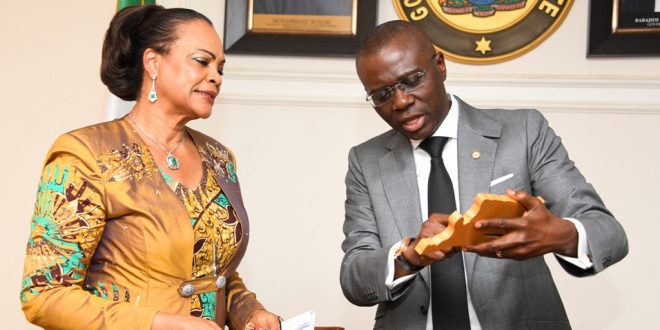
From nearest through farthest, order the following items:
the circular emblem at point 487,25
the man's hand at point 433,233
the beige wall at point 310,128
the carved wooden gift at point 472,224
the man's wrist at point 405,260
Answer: the carved wooden gift at point 472,224
the man's hand at point 433,233
the man's wrist at point 405,260
the beige wall at point 310,128
the circular emblem at point 487,25

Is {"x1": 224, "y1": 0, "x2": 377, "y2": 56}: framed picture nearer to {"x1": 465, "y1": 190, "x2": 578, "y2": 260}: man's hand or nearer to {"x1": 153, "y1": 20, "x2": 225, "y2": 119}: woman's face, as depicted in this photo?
{"x1": 153, "y1": 20, "x2": 225, "y2": 119}: woman's face

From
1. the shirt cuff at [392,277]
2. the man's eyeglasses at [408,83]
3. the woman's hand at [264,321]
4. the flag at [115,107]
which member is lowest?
the woman's hand at [264,321]

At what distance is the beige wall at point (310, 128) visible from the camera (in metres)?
4.20

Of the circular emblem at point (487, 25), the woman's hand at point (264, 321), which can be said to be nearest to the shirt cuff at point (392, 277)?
the woman's hand at point (264, 321)

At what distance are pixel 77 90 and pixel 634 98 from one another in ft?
9.71

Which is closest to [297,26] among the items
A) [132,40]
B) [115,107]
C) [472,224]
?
[115,107]

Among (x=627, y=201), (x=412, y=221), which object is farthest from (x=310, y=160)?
(x=412, y=221)

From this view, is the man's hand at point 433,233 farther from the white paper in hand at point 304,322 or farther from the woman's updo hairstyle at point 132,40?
the woman's updo hairstyle at point 132,40

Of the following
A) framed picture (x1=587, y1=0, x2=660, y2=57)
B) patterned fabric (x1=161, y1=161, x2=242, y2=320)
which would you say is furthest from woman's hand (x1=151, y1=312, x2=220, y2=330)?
framed picture (x1=587, y1=0, x2=660, y2=57)

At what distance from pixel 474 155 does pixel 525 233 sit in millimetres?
558

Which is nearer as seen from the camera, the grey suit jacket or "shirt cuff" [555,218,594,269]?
"shirt cuff" [555,218,594,269]

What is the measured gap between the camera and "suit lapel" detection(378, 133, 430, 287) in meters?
2.54

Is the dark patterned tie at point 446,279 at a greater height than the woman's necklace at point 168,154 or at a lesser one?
lesser

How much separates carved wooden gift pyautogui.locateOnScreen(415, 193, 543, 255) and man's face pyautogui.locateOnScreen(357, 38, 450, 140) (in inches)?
22.9
